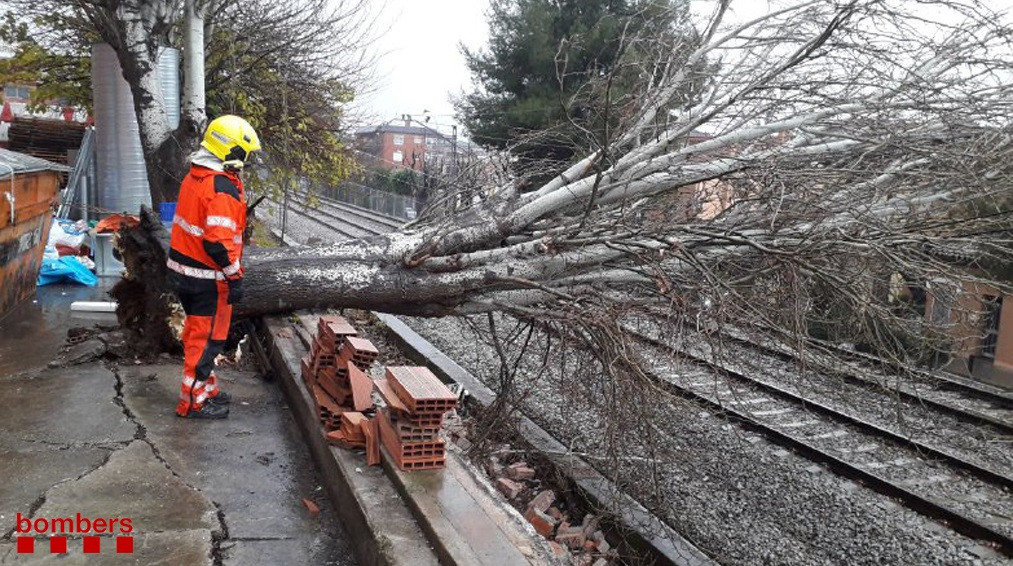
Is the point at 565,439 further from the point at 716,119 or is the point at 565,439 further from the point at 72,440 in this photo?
the point at 72,440

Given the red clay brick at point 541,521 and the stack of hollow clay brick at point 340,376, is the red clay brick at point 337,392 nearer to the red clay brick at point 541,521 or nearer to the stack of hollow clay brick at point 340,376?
the stack of hollow clay brick at point 340,376

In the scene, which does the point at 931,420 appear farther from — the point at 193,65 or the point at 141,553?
the point at 193,65

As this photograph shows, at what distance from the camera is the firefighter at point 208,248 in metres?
4.75

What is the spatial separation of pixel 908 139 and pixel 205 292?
515cm

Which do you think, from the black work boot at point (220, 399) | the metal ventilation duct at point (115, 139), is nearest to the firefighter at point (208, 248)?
the black work boot at point (220, 399)

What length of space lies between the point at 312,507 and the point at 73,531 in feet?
3.45

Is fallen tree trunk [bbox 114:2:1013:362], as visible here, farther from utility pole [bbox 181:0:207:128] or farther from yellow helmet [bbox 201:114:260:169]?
utility pole [bbox 181:0:207:128]

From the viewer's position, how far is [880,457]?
24.4 feet

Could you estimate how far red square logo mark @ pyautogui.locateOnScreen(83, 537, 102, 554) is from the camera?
10.4 feet

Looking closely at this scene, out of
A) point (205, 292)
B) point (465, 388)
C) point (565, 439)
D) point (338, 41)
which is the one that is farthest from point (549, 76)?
point (205, 292)

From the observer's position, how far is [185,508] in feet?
12.1

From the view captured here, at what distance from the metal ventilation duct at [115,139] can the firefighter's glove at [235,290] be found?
5100 millimetres

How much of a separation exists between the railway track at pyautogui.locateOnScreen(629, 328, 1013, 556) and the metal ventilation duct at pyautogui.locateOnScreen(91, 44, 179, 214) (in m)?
6.55

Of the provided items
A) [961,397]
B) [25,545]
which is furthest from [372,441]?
[961,397]
